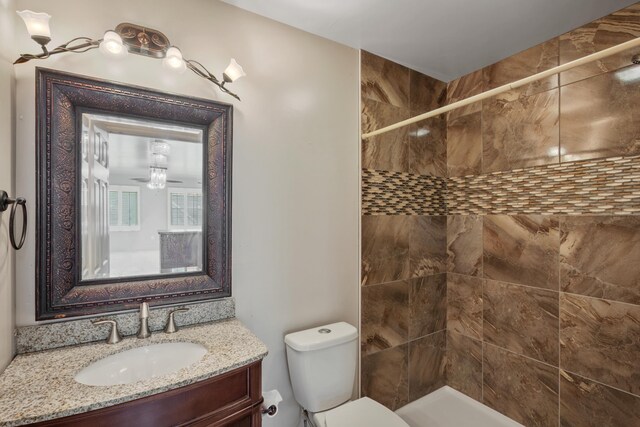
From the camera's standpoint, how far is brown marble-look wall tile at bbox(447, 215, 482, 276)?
2.21m

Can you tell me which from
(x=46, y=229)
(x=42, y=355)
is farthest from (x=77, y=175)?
(x=42, y=355)

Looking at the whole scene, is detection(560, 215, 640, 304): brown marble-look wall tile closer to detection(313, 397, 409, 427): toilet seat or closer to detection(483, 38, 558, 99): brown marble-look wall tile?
detection(483, 38, 558, 99): brown marble-look wall tile

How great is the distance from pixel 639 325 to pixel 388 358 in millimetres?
1317

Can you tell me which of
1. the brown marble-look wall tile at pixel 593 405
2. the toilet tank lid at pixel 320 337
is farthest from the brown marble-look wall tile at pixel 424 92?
the brown marble-look wall tile at pixel 593 405

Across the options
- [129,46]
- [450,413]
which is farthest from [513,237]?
[129,46]

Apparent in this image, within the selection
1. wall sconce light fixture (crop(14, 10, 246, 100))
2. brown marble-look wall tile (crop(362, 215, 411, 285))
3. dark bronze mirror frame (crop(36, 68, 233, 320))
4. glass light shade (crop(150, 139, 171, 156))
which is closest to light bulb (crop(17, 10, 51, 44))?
wall sconce light fixture (crop(14, 10, 246, 100))

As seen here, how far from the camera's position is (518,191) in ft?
6.51

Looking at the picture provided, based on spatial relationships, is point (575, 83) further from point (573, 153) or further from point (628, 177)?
point (628, 177)

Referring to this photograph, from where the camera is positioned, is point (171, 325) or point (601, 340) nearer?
point (171, 325)

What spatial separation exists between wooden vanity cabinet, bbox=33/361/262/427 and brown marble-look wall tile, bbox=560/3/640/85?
2271mm

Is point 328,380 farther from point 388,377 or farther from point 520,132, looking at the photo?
point 520,132

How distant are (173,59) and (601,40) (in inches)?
87.5

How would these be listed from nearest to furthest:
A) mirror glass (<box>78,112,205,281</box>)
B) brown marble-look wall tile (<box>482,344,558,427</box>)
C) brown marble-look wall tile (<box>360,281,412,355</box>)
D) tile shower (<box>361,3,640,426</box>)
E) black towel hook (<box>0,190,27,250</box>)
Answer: black towel hook (<box>0,190,27,250</box>) → mirror glass (<box>78,112,205,281</box>) → tile shower (<box>361,3,640,426</box>) → brown marble-look wall tile (<box>482,344,558,427</box>) → brown marble-look wall tile (<box>360,281,412,355</box>)

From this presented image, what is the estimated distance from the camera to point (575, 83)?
5.65 ft
